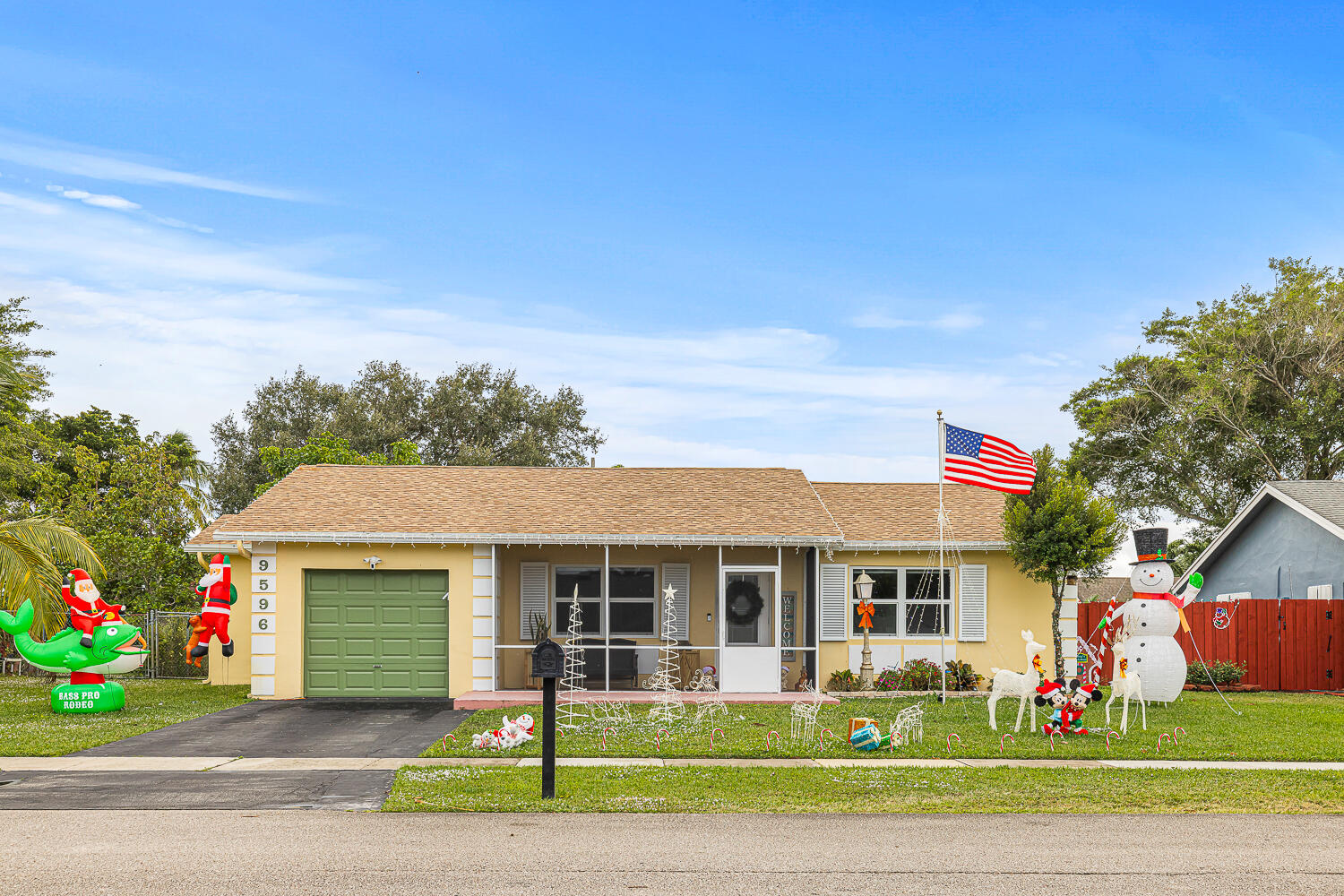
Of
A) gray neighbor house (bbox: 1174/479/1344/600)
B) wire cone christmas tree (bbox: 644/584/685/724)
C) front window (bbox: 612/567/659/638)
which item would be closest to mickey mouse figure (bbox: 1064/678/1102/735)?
wire cone christmas tree (bbox: 644/584/685/724)

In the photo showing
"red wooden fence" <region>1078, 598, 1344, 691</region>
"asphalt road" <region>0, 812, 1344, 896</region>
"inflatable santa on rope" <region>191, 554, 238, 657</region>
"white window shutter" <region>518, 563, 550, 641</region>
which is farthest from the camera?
"red wooden fence" <region>1078, 598, 1344, 691</region>

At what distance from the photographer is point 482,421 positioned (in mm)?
47938

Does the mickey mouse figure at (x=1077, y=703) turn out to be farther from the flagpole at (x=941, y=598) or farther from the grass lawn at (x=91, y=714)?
the grass lawn at (x=91, y=714)

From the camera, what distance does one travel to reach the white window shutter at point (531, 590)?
20.4m

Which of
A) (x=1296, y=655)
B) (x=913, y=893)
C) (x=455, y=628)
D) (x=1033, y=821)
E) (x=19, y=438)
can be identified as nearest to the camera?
(x=913, y=893)

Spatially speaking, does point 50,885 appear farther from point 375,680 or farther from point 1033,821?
point 375,680

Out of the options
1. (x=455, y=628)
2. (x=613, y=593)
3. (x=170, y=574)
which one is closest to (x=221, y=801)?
(x=455, y=628)

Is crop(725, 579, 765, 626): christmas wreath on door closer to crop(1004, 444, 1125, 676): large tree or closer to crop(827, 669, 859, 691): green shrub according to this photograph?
crop(827, 669, 859, 691): green shrub

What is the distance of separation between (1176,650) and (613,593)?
9.42 metres

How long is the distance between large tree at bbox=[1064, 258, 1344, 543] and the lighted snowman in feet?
65.2

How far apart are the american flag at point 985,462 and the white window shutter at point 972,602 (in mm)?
2391

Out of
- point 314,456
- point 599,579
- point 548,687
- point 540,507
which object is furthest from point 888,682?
point 314,456

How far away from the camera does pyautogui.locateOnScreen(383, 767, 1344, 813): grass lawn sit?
9477 millimetres

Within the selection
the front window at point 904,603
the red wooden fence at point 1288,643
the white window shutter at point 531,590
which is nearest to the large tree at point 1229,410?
the red wooden fence at point 1288,643
